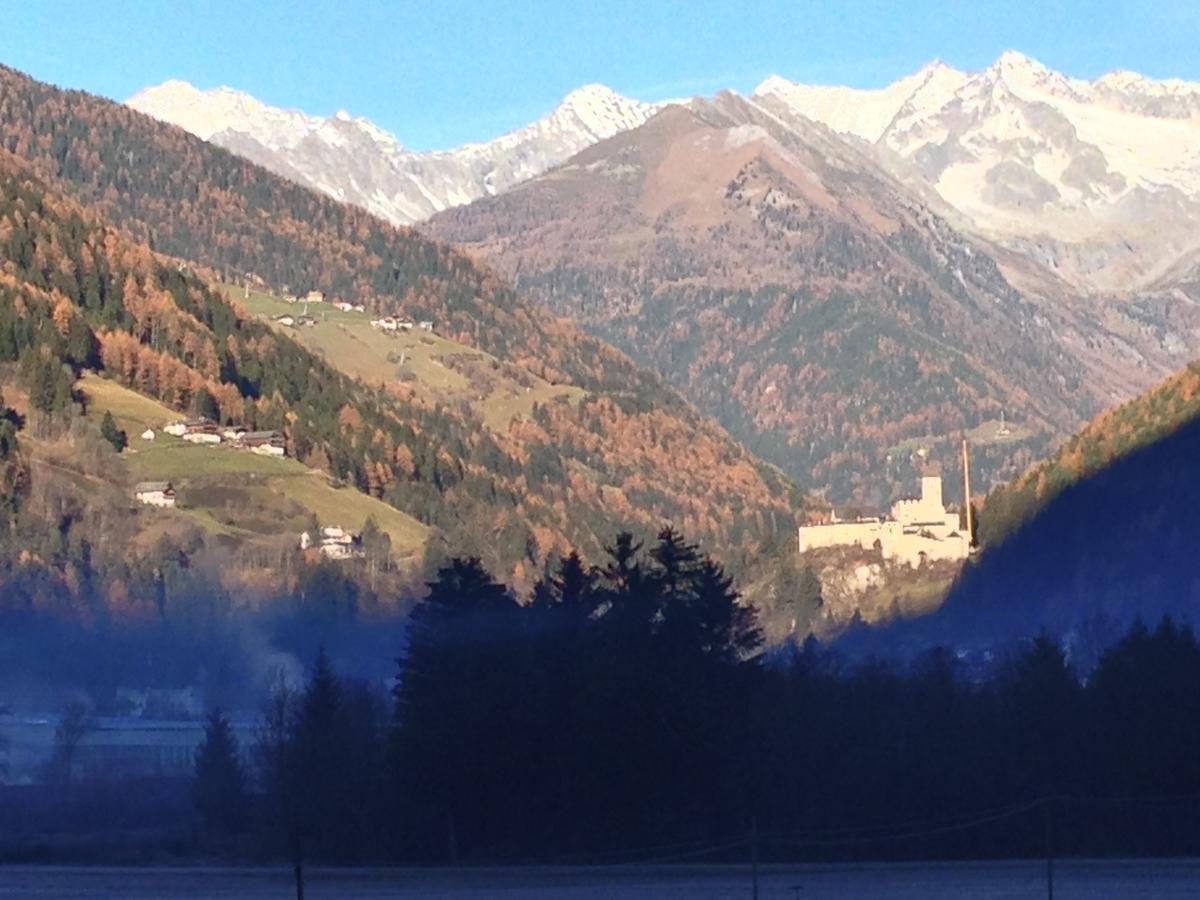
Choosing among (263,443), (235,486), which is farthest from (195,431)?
(235,486)

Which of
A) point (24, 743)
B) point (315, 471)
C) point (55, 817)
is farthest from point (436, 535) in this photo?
point (55, 817)

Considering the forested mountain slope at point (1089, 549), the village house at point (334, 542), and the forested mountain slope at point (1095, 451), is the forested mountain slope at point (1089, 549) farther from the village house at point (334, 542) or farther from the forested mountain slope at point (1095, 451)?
the village house at point (334, 542)

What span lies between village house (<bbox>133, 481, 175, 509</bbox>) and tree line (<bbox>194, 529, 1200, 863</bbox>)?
65586 millimetres

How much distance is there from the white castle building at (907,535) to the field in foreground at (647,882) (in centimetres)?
10253

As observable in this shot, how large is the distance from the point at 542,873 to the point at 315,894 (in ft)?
21.0

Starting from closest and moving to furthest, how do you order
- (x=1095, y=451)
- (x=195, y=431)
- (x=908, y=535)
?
(x=195, y=431) < (x=908, y=535) < (x=1095, y=451)

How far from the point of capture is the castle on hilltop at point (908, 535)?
152 meters

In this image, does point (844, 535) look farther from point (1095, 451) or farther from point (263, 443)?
point (263, 443)

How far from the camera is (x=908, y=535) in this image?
154 metres

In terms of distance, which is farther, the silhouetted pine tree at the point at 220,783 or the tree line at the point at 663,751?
the silhouetted pine tree at the point at 220,783

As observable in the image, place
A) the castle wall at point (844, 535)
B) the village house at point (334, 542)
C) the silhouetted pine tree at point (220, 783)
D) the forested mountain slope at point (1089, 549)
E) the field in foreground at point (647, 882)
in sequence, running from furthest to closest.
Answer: the castle wall at point (844, 535)
the village house at point (334, 542)
the forested mountain slope at point (1089, 549)
the silhouetted pine tree at point (220, 783)
the field in foreground at point (647, 882)

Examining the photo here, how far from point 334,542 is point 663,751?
263 ft

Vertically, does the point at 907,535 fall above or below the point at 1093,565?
above

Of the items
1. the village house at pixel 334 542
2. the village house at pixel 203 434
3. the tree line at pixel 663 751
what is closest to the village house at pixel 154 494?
the village house at pixel 334 542
